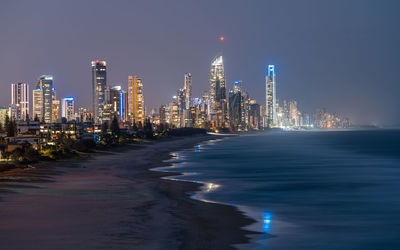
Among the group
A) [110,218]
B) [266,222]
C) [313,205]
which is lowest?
[313,205]

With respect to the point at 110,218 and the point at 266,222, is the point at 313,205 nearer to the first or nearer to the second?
the point at 266,222

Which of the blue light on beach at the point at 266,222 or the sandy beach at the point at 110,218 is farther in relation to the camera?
the blue light on beach at the point at 266,222

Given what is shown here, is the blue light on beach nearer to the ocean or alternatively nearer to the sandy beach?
the ocean

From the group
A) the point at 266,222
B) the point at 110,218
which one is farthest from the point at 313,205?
the point at 110,218

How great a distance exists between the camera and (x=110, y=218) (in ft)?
68.3

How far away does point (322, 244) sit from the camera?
1795cm

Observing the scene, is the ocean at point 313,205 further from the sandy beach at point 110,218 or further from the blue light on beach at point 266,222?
the sandy beach at point 110,218

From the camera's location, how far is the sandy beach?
54.5 feet

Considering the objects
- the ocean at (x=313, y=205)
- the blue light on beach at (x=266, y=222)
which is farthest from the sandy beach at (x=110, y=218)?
the ocean at (x=313, y=205)

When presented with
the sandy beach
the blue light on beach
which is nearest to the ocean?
the blue light on beach

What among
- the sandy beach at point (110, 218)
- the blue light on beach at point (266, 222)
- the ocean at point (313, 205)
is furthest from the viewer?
the blue light on beach at point (266, 222)

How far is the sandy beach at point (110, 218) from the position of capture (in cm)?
1661

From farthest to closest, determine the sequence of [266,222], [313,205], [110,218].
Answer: [313,205] < [266,222] < [110,218]

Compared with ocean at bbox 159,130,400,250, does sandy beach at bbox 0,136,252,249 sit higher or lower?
higher
